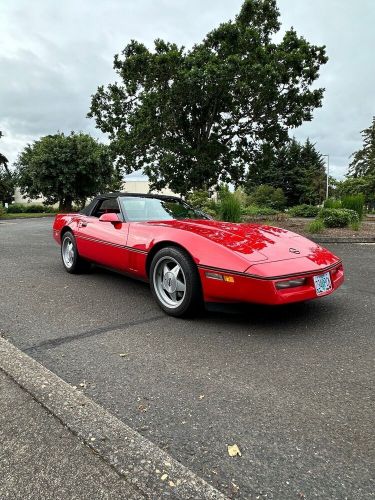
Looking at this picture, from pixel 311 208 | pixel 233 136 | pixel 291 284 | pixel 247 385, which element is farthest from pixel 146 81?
pixel 247 385

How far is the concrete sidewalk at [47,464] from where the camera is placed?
1.39 m

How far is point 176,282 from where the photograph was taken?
3.44 meters

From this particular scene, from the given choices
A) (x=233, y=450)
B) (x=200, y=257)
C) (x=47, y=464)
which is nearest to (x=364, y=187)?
(x=200, y=257)

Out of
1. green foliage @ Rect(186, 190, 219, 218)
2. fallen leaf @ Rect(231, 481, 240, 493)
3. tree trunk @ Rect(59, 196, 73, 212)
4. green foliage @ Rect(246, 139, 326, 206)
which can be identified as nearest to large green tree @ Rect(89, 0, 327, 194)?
green foliage @ Rect(186, 190, 219, 218)

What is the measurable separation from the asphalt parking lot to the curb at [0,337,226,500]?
0.08 m

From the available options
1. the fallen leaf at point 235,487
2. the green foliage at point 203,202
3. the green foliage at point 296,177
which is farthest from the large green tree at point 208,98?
the green foliage at point 296,177

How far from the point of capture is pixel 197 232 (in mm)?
3469

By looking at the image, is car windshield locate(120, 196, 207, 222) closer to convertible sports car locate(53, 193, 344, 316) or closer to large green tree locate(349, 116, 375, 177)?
convertible sports car locate(53, 193, 344, 316)

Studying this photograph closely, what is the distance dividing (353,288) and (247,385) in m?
2.83

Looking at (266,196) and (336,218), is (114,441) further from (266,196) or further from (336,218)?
(266,196)

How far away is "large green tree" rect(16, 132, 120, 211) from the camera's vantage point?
93.6 ft

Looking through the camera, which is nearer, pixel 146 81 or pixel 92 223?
pixel 92 223

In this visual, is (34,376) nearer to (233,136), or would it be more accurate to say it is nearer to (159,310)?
(159,310)

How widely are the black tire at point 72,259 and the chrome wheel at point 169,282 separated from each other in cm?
184
